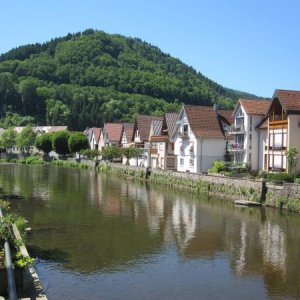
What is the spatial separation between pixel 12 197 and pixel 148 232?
20551 millimetres

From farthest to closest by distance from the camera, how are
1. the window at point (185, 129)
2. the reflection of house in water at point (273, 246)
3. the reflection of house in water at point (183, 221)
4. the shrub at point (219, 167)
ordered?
1. the window at point (185, 129)
2. the shrub at point (219, 167)
3. the reflection of house in water at point (183, 221)
4. the reflection of house in water at point (273, 246)

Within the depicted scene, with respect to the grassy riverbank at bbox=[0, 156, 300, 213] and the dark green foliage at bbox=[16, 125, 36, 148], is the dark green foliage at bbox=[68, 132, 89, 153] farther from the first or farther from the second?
the grassy riverbank at bbox=[0, 156, 300, 213]

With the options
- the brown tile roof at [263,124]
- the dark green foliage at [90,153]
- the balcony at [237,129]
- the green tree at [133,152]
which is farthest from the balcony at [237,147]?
the dark green foliage at [90,153]

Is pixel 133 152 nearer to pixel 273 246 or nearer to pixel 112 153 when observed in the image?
pixel 112 153

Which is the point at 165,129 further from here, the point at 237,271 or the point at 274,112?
the point at 237,271

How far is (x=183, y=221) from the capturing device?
33.8m

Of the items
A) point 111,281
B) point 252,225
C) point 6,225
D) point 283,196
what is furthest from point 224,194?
point 6,225

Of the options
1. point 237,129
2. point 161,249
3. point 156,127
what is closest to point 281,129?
point 237,129

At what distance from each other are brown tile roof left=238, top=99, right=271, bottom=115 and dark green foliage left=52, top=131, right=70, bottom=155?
64629 millimetres

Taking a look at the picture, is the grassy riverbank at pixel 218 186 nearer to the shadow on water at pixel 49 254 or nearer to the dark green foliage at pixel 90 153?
the shadow on water at pixel 49 254

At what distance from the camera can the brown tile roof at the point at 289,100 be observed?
154 ft

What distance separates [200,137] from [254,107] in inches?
325

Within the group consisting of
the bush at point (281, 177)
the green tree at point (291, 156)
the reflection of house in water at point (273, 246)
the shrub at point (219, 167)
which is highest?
the green tree at point (291, 156)

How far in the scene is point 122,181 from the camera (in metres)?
66.9
